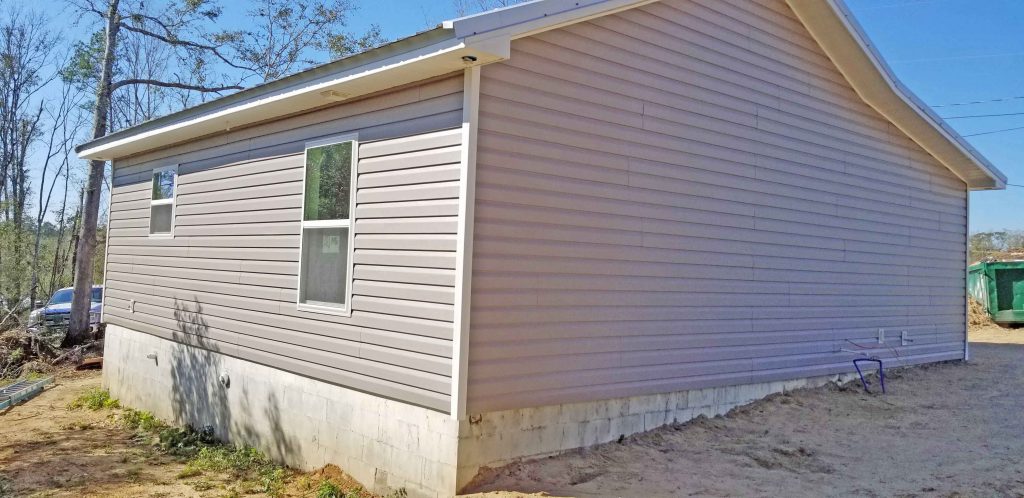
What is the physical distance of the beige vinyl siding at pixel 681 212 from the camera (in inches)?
216

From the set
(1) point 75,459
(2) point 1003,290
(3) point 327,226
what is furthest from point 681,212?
(2) point 1003,290

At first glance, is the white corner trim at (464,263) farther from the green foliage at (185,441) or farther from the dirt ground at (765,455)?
the green foliage at (185,441)

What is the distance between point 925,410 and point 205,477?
7318mm

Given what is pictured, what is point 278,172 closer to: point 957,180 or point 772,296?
point 772,296

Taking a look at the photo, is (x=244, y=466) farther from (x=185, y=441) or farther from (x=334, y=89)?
(x=334, y=89)

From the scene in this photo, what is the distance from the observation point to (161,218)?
9.74m

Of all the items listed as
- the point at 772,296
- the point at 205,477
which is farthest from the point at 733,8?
the point at 205,477

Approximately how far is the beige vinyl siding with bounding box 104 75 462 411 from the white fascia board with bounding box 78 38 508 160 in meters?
0.12

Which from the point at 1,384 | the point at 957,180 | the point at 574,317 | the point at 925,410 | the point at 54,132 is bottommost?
the point at 1,384

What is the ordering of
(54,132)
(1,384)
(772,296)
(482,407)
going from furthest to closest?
(54,132), (1,384), (772,296), (482,407)

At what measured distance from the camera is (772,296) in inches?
309

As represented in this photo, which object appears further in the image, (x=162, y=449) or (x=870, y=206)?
(x=870, y=206)

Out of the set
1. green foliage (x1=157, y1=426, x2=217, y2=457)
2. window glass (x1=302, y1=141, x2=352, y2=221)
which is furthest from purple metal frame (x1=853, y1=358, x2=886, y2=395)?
green foliage (x1=157, y1=426, x2=217, y2=457)

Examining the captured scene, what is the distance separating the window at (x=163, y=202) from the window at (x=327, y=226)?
11.1 feet
